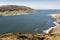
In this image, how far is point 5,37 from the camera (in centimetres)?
2658

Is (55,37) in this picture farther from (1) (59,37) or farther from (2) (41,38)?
(2) (41,38)

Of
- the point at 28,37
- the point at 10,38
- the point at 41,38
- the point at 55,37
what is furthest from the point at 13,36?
the point at 55,37

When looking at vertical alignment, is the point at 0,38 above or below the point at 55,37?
above

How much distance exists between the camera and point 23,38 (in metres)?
26.2

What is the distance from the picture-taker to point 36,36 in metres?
26.4

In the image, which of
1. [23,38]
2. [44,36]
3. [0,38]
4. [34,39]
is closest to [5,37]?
[0,38]

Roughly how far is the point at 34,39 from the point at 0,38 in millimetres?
5774

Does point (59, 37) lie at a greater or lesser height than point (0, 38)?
lesser

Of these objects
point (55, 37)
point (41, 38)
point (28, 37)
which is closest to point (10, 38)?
point (28, 37)

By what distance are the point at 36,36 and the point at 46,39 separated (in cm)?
179

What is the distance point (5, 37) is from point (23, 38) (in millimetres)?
3167

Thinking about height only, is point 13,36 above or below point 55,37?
above

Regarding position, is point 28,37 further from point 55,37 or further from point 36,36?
point 55,37

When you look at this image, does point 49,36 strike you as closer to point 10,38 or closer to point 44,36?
point 44,36
